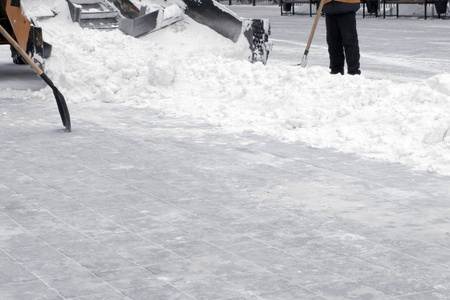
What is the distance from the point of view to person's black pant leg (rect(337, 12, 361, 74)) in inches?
378

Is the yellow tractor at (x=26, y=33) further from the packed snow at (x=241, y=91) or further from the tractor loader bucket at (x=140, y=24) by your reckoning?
the tractor loader bucket at (x=140, y=24)

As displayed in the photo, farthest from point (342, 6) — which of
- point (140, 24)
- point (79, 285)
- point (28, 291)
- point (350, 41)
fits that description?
point (28, 291)

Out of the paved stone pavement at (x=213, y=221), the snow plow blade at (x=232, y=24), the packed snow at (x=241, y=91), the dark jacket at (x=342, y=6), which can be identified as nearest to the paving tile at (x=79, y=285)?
the paved stone pavement at (x=213, y=221)

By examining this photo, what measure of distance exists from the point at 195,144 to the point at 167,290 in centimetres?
315

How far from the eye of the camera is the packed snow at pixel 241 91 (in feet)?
20.5

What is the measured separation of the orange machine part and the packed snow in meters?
0.37

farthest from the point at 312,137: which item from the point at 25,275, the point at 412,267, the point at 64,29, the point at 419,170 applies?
the point at 64,29

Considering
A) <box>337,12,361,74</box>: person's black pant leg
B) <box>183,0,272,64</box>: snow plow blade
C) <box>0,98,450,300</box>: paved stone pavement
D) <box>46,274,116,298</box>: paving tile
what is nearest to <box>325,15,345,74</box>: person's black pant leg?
<box>337,12,361,74</box>: person's black pant leg

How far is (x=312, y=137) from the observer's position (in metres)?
6.55

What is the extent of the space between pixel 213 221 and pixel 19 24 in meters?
5.82

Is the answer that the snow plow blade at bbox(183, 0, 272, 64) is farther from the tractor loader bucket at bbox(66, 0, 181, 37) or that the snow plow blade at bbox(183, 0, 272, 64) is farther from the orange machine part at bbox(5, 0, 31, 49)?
the orange machine part at bbox(5, 0, 31, 49)

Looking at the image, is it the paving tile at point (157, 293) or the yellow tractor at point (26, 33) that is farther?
the yellow tractor at point (26, 33)

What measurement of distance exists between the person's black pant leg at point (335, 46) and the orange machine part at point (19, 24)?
3.30 m

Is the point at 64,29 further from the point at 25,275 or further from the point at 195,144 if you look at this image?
the point at 25,275
